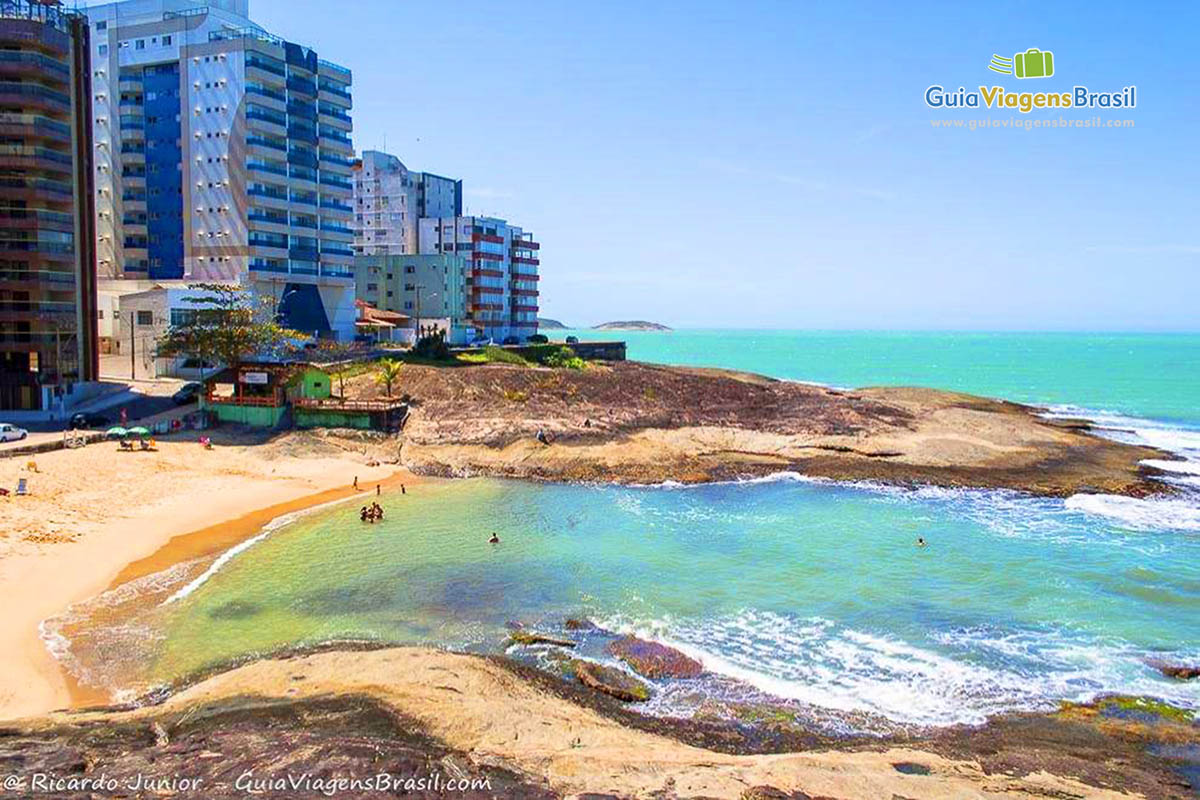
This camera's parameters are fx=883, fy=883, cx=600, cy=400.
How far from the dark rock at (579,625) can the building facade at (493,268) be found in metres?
95.8

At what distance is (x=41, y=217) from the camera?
2367 inches

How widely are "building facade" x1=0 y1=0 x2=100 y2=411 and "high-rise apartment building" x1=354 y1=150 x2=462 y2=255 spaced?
7248 centimetres

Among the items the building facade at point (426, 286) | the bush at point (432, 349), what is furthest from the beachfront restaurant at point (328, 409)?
the building facade at point (426, 286)

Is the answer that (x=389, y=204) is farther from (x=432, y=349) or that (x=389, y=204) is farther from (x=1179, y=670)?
(x=1179, y=670)

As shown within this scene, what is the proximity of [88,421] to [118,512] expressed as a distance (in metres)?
17.9

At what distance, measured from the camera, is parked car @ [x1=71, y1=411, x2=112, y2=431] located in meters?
55.2

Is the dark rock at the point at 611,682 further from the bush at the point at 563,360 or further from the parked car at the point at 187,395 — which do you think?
the bush at the point at 563,360

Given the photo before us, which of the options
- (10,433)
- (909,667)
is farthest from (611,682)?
(10,433)

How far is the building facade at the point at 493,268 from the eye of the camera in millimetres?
127438

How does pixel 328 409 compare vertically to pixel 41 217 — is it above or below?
below

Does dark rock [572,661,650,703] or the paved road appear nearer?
dark rock [572,661,650,703]

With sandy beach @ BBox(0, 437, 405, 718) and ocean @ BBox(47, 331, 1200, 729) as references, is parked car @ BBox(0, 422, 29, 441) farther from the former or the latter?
ocean @ BBox(47, 331, 1200, 729)

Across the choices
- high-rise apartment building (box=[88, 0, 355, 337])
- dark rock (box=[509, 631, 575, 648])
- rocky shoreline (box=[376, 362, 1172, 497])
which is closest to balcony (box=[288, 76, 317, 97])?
high-rise apartment building (box=[88, 0, 355, 337])

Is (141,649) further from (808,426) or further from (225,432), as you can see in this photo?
(808,426)
